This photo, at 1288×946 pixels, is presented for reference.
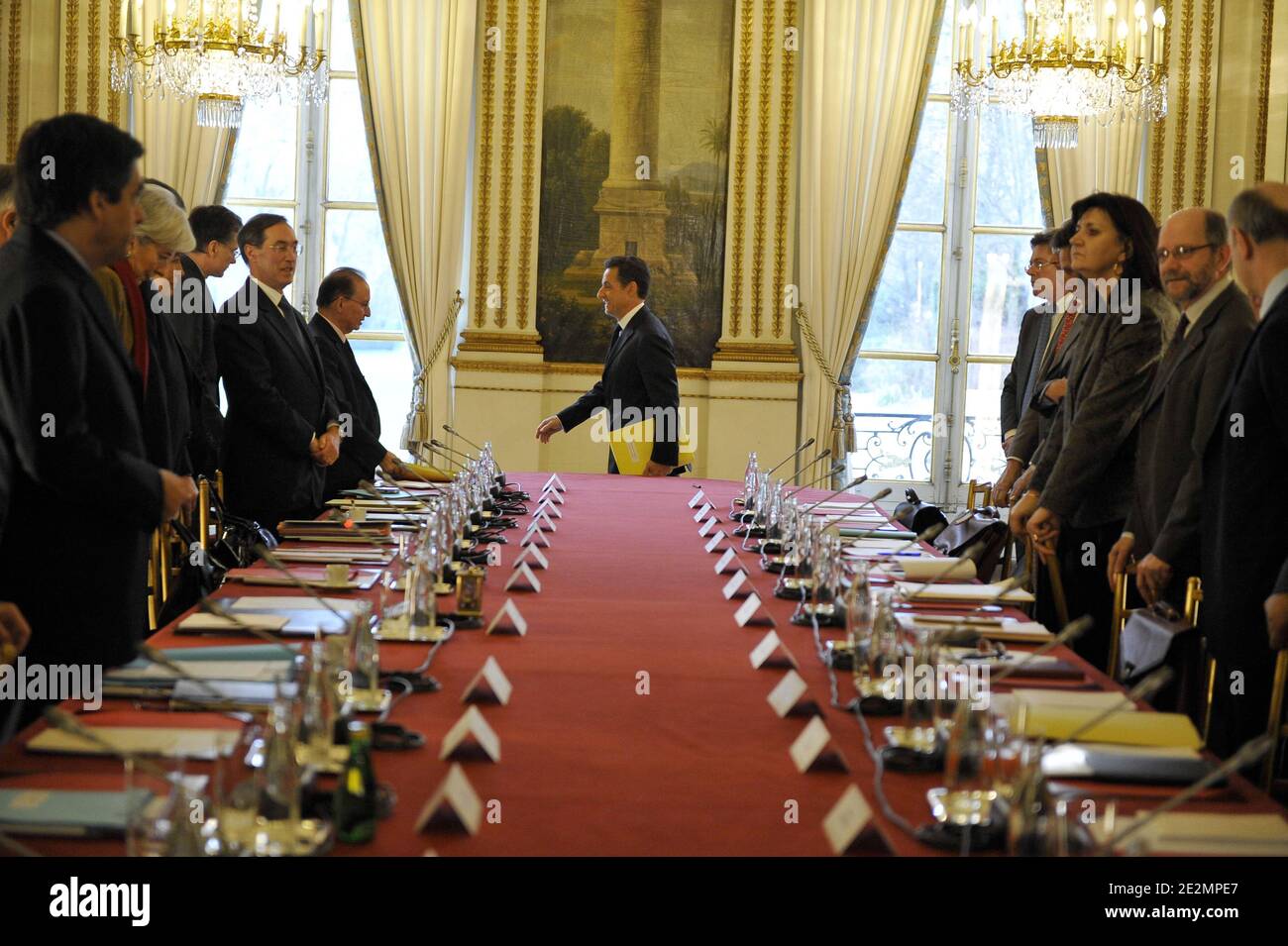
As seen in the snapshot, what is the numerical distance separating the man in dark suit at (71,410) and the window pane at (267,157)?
7.22 m

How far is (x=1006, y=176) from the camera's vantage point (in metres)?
10.1

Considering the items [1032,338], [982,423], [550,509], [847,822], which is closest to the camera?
[847,822]

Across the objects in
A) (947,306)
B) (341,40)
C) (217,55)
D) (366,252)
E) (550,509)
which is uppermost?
(341,40)

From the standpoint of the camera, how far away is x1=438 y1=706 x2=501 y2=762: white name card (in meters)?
2.25

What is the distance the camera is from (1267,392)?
3.68m

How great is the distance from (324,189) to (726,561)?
6625 mm

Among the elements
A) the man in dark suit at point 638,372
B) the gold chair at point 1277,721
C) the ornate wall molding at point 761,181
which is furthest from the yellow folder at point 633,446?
the gold chair at point 1277,721

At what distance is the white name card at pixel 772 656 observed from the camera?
301 centimetres

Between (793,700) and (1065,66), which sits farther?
(1065,66)

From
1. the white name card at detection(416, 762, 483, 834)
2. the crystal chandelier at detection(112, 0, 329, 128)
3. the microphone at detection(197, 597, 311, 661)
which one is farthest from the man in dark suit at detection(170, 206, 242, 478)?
the white name card at detection(416, 762, 483, 834)

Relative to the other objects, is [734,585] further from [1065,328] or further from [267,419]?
[1065,328]

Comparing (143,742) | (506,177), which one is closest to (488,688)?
(143,742)

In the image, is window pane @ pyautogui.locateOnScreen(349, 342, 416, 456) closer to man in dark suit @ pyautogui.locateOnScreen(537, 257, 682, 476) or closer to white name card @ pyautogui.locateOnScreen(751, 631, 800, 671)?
man in dark suit @ pyautogui.locateOnScreen(537, 257, 682, 476)
